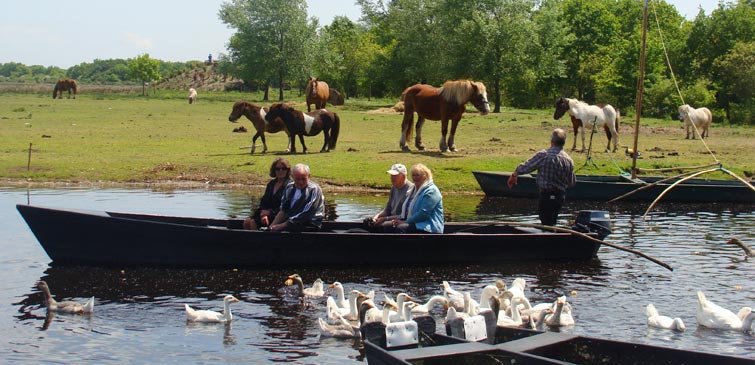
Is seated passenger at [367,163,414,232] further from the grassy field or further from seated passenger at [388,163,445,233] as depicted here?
the grassy field

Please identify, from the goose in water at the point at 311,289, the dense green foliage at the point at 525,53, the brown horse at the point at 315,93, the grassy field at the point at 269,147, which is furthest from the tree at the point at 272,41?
the goose in water at the point at 311,289

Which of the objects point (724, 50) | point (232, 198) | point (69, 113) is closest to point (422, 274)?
point (232, 198)

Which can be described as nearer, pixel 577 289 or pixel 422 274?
pixel 577 289

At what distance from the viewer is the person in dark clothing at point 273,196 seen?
52.6 ft

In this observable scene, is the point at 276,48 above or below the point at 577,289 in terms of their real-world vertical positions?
above

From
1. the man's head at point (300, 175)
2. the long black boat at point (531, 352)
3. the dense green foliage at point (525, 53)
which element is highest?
the dense green foliage at point (525, 53)

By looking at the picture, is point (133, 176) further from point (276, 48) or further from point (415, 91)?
point (276, 48)

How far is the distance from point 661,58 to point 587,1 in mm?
10730

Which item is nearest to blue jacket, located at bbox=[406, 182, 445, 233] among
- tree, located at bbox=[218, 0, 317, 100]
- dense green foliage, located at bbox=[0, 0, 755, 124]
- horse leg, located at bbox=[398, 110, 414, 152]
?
horse leg, located at bbox=[398, 110, 414, 152]

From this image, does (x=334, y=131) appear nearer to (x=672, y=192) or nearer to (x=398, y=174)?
(x=672, y=192)

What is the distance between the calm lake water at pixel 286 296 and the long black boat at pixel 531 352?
1.62 metres

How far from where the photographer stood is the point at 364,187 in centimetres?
2653

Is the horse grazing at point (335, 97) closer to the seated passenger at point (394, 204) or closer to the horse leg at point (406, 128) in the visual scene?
the horse leg at point (406, 128)

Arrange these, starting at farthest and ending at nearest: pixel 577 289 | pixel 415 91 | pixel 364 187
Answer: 1. pixel 415 91
2. pixel 364 187
3. pixel 577 289
